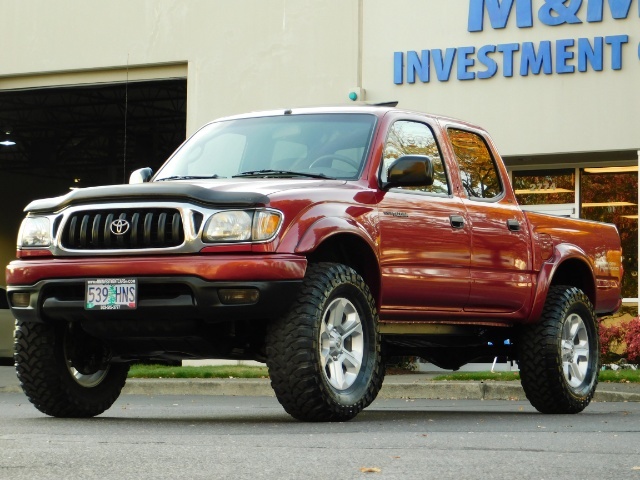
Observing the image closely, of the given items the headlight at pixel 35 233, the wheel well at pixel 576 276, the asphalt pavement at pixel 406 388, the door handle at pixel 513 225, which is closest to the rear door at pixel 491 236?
the door handle at pixel 513 225

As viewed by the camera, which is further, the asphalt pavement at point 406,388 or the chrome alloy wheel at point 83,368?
the asphalt pavement at point 406,388

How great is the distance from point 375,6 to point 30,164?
965 inches

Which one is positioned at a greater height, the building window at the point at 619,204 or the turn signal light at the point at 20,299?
the building window at the point at 619,204

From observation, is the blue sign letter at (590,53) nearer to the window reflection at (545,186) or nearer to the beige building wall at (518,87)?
the beige building wall at (518,87)

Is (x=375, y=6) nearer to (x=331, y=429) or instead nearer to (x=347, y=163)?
(x=347, y=163)

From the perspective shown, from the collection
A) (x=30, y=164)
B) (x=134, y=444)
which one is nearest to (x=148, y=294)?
(x=134, y=444)

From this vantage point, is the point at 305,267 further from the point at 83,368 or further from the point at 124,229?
the point at 83,368

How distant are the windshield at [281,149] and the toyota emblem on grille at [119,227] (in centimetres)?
112

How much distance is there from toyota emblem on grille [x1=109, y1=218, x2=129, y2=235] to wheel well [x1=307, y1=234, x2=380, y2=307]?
1.10 metres

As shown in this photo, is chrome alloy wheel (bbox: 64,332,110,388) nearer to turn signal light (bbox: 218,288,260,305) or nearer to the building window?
turn signal light (bbox: 218,288,260,305)

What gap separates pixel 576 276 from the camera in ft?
37.6

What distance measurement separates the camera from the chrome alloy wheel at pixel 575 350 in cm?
1074

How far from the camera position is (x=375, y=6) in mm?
21484

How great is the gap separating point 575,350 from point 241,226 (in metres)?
3.83
